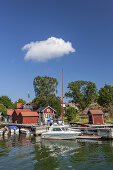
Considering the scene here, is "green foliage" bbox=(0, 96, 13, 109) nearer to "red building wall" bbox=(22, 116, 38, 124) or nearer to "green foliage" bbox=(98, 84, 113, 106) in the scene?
"red building wall" bbox=(22, 116, 38, 124)

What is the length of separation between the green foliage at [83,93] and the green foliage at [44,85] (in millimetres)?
19309

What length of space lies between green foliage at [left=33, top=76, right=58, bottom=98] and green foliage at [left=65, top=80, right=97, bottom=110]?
19.3m

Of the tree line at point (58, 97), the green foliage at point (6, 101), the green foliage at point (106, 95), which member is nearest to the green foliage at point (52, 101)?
the tree line at point (58, 97)

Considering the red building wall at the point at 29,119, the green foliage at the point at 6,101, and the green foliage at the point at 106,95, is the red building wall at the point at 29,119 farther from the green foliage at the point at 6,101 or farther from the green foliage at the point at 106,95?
the green foliage at the point at 6,101

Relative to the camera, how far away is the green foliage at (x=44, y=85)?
238 feet

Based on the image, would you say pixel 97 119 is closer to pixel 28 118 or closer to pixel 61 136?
pixel 61 136

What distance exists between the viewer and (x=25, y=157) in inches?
711

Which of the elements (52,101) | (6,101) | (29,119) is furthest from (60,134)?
(6,101)

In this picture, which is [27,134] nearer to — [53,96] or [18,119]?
[18,119]

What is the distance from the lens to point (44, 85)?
7338 cm

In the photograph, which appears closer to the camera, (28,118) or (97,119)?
(97,119)

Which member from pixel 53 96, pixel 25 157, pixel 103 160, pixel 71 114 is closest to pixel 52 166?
pixel 25 157

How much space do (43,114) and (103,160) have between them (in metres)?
46.5

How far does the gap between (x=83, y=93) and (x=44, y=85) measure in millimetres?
28477
